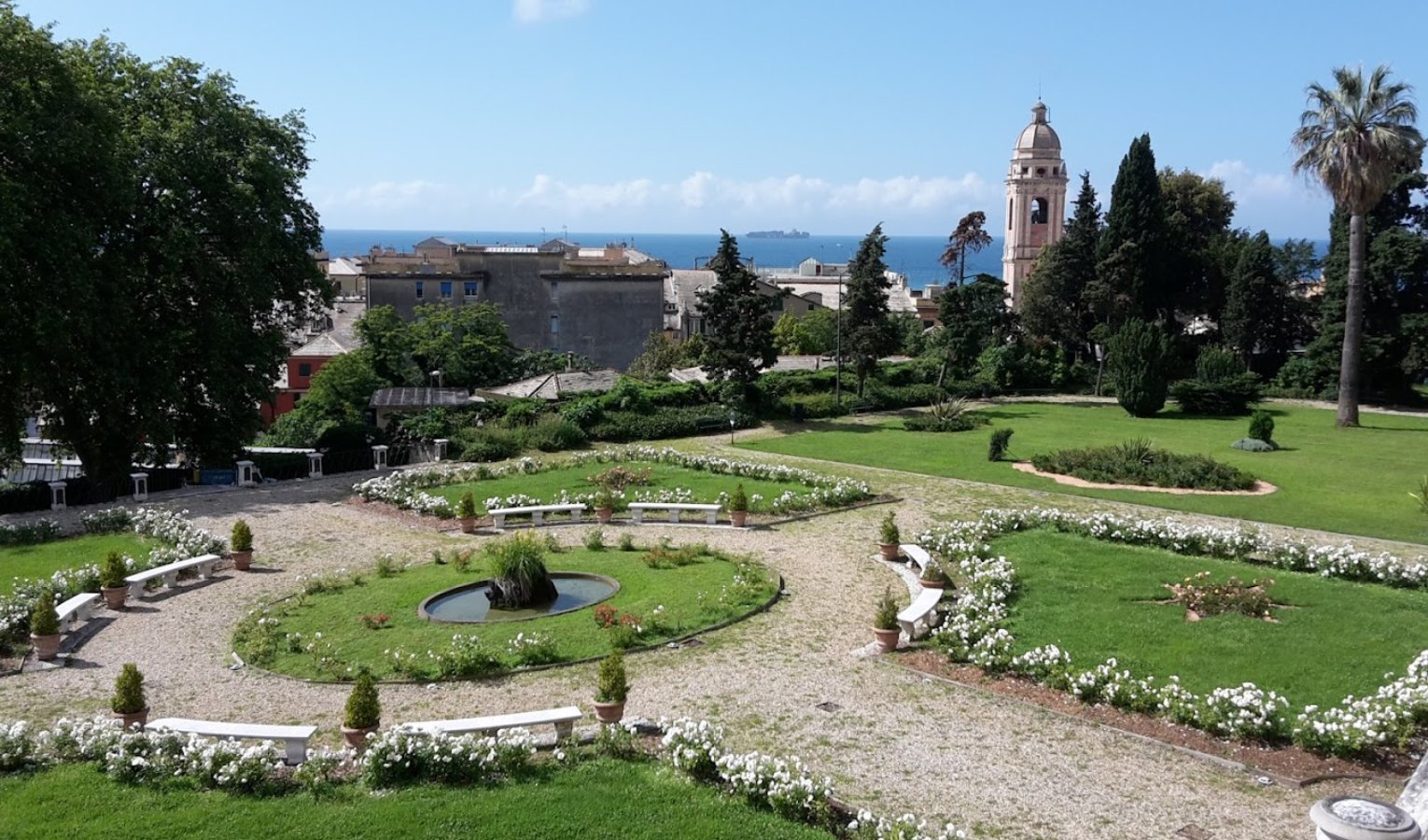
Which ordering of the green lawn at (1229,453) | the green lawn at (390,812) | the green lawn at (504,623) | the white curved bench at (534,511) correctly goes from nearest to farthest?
the green lawn at (390,812)
the green lawn at (504,623)
the white curved bench at (534,511)
the green lawn at (1229,453)

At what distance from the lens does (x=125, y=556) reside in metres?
19.0

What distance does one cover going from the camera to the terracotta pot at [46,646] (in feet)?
44.9

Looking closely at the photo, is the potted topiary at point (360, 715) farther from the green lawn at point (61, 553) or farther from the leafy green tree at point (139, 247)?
the leafy green tree at point (139, 247)

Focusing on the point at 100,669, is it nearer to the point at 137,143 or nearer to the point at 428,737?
the point at 428,737

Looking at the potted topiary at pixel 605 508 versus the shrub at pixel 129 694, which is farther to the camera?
the potted topiary at pixel 605 508

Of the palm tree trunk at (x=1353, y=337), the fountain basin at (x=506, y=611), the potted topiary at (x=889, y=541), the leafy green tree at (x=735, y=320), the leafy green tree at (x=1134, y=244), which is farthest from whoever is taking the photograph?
the leafy green tree at (x=1134, y=244)

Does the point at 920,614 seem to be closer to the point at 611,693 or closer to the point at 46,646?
the point at 611,693

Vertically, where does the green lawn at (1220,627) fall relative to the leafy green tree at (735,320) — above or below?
below

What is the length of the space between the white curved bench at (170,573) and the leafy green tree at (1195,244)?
42.8 m

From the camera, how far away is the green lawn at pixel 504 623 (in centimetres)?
1396

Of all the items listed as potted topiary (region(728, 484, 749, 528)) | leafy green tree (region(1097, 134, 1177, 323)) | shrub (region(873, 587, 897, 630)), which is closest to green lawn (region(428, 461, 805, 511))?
potted topiary (region(728, 484, 749, 528))

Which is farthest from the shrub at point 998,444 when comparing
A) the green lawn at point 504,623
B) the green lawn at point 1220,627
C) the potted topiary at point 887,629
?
the potted topiary at point 887,629

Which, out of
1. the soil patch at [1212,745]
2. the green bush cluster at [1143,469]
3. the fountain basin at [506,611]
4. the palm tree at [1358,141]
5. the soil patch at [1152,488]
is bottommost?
the fountain basin at [506,611]

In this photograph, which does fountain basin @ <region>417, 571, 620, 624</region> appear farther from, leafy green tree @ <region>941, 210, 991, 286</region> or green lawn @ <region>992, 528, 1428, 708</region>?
leafy green tree @ <region>941, 210, 991, 286</region>
